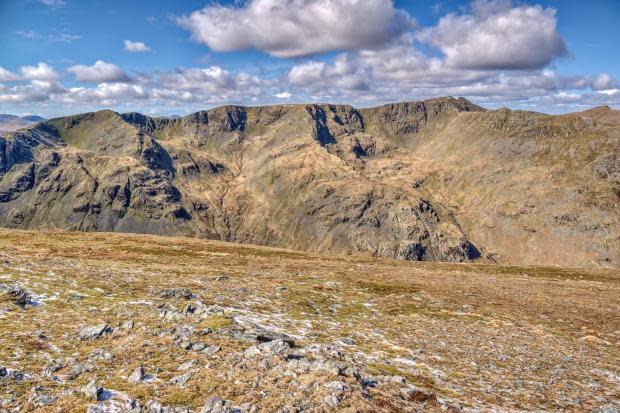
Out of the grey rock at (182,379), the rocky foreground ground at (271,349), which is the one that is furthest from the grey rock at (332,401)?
the grey rock at (182,379)

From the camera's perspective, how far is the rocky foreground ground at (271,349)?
12.9 m

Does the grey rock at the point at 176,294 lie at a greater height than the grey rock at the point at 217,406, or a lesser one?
lesser

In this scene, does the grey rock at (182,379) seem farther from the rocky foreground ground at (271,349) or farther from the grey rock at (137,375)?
the grey rock at (137,375)

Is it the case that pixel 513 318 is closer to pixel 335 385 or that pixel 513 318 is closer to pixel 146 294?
pixel 335 385

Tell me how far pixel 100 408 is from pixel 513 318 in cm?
3285

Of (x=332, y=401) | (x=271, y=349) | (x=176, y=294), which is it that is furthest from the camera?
(x=176, y=294)

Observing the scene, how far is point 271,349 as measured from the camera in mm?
16781

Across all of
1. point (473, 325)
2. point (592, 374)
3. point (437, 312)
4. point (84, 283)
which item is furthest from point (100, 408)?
point (437, 312)

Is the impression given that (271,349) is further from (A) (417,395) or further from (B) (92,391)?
(B) (92,391)

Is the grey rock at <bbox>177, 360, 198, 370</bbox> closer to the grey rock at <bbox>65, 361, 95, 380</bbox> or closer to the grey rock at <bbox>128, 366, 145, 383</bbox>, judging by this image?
the grey rock at <bbox>128, 366, 145, 383</bbox>

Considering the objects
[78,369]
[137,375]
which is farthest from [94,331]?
[137,375]

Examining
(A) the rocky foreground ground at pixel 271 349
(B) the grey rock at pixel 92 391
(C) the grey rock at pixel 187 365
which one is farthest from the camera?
(C) the grey rock at pixel 187 365

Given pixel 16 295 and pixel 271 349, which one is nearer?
pixel 271 349

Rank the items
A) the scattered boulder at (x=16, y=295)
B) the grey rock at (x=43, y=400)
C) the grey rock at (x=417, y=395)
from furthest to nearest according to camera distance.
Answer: the scattered boulder at (x=16, y=295), the grey rock at (x=417, y=395), the grey rock at (x=43, y=400)
